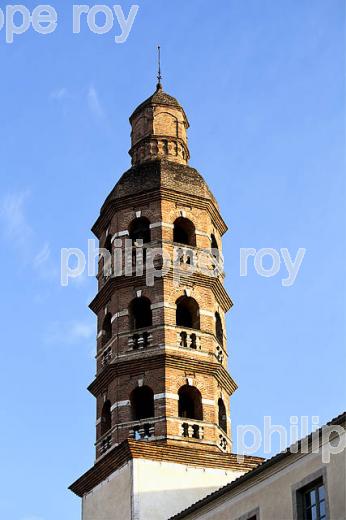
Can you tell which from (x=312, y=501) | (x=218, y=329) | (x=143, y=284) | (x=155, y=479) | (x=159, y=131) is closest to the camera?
(x=312, y=501)

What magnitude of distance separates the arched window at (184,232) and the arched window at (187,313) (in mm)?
2671

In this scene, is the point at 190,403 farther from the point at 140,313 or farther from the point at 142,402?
the point at 140,313

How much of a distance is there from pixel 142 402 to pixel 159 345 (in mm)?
2248

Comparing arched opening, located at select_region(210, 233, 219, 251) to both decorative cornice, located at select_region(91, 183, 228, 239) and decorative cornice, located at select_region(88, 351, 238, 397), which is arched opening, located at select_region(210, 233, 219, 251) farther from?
decorative cornice, located at select_region(88, 351, 238, 397)

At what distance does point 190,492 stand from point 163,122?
17121 mm

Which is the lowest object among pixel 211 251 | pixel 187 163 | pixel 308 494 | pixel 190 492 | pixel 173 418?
pixel 308 494

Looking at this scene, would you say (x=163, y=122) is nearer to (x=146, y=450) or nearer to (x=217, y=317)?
(x=217, y=317)

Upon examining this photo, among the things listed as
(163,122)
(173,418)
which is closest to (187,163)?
(163,122)

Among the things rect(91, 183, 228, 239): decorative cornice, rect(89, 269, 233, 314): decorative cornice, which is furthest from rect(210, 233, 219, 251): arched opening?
rect(89, 269, 233, 314): decorative cornice

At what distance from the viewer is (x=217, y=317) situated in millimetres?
41875

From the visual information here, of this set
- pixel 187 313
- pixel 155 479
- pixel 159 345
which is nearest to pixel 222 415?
pixel 159 345

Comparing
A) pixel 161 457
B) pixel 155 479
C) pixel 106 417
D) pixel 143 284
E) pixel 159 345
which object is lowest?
pixel 155 479

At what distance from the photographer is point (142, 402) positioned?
3928cm

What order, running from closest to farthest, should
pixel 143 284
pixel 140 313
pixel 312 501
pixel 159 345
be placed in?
pixel 312 501 < pixel 159 345 < pixel 143 284 < pixel 140 313
